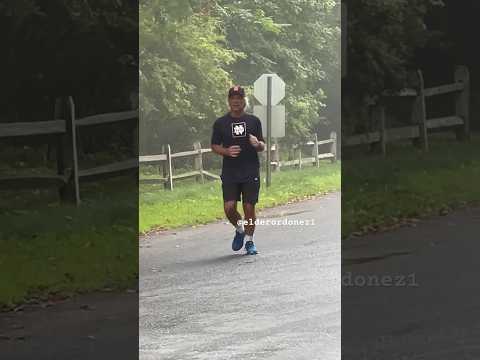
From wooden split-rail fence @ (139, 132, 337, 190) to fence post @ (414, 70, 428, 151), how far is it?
0.42 meters

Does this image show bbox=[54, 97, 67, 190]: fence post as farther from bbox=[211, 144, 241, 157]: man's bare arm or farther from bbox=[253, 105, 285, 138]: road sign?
bbox=[253, 105, 285, 138]: road sign

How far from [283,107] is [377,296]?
0.97 metres

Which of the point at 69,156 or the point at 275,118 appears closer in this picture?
the point at 275,118

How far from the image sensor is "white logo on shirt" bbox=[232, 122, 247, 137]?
305cm

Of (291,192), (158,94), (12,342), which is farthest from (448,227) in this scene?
(12,342)

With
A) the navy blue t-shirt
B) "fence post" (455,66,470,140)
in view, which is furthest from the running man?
"fence post" (455,66,470,140)

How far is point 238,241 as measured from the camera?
309 cm

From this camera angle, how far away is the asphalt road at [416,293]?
3.05 m

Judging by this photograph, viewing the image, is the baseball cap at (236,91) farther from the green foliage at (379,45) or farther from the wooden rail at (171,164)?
the green foliage at (379,45)

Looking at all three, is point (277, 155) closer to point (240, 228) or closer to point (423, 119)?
point (240, 228)

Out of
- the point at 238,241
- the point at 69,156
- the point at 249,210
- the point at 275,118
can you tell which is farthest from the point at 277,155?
the point at 69,156

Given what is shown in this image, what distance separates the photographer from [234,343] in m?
3.07

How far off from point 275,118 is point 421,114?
69 cm

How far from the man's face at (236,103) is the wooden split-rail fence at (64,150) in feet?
1.84
